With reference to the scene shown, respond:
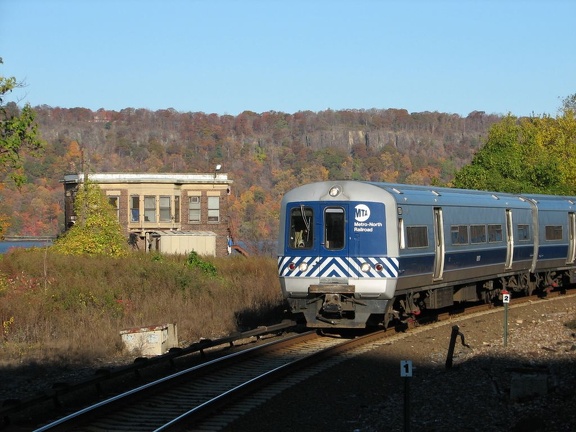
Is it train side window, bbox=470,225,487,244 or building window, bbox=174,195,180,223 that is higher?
building window, bbox=174,195,180,223

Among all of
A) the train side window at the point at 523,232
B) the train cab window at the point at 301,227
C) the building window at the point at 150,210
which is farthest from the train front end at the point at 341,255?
the building window at the point at 150,210

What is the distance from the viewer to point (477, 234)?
23.0 metres

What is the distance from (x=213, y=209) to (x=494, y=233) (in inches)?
1494

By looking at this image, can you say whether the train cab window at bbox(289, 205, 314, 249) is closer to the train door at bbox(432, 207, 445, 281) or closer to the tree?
the train door at bbox(432, 207, 445, 281)

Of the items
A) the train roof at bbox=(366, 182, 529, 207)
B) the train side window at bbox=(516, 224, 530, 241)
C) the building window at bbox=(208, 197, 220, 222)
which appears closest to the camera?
the train roof at bbox=(366, 182, 529, 207)

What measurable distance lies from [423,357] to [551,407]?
5.28 meters

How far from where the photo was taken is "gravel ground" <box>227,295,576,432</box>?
36.4 ft

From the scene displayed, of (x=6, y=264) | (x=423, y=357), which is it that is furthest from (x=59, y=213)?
(x=423, y=357)

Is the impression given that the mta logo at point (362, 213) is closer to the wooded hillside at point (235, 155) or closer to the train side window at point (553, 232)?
the train side window at point (553, 232)

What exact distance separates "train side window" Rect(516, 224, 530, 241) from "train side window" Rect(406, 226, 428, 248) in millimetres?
7071

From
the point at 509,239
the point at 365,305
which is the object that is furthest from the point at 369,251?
the point at 509,239

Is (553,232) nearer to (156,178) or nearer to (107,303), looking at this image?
(107,303)

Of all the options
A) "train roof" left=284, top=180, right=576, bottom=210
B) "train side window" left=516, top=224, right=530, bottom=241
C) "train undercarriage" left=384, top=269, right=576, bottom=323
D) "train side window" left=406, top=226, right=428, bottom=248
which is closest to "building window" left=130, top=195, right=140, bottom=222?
"train undercarriage" left=384, top=269, right=576, bottom=323

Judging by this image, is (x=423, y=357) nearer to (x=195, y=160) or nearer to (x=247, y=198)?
(x=247, y=198)
